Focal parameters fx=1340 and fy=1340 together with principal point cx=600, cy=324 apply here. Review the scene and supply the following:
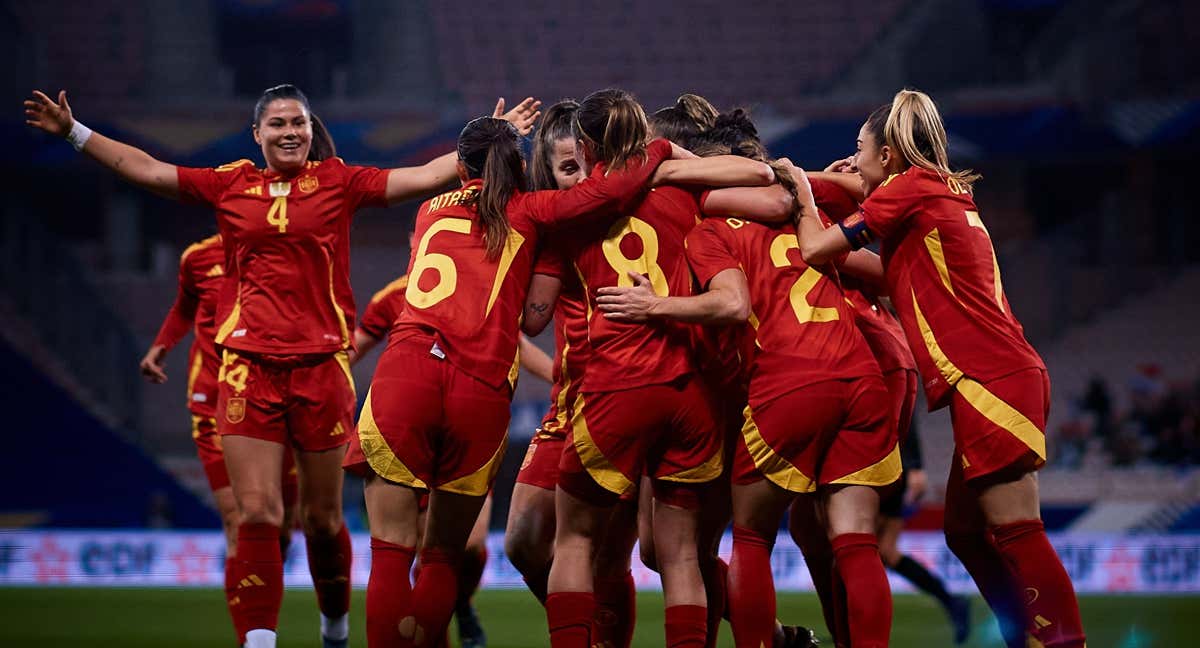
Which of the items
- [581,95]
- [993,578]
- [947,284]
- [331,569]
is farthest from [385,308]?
[581,95]

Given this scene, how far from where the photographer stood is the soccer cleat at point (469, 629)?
6.76 m

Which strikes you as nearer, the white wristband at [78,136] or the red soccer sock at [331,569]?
the white wristband at [78,136]

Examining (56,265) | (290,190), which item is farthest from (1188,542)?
(56,265)

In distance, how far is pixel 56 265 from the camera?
720 inches

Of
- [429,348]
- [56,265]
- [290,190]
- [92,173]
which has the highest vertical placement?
[92,173]

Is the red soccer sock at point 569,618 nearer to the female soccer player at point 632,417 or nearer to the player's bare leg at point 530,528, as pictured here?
the female soccer player at point 632,417

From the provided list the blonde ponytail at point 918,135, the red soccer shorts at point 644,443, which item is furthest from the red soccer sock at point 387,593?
the blonde ponytail at point 918,135

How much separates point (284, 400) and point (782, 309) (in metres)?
2.07

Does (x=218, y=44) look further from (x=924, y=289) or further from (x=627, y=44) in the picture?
(x=924, y=289)

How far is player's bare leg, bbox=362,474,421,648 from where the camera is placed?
4.48 metres

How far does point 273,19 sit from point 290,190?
18.2 metres

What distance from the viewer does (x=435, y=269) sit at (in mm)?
4660

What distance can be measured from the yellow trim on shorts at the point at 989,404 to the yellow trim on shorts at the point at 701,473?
0.83 metres

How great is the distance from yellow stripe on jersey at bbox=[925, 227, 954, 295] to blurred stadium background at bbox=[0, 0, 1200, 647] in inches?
404
